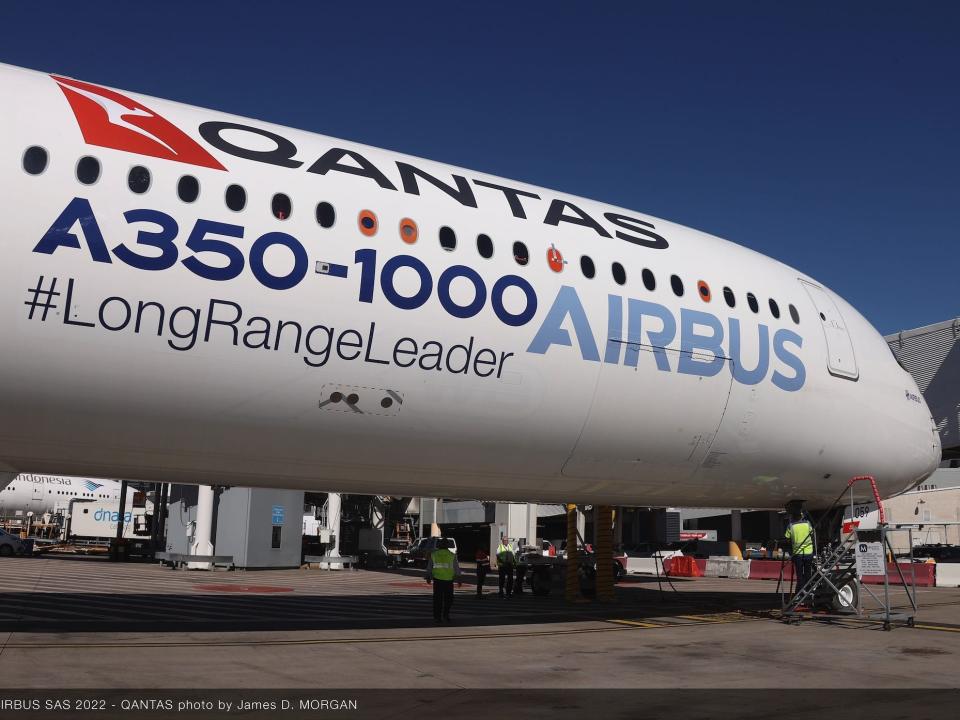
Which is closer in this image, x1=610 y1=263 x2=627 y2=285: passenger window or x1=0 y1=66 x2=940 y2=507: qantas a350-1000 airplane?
x1=0 y1=66 x2=940 y2=507: qantas a350-1000 airplane

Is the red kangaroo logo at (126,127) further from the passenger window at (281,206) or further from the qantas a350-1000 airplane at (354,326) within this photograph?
the passenger window at (281,206)

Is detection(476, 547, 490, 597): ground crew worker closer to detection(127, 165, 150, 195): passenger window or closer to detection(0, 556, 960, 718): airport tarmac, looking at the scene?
detection(0, 556, 960, 718): airport tarmac

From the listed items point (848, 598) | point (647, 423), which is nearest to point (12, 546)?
point (848, 598)

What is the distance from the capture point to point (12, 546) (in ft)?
164

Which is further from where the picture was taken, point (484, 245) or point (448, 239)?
point (484, 245)

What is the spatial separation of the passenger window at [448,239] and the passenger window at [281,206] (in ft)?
6.43

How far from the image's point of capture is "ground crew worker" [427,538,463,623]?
1562 centimetres

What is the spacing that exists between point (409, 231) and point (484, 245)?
42.2 inches

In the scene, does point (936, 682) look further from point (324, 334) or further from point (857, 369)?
point (324, 334)

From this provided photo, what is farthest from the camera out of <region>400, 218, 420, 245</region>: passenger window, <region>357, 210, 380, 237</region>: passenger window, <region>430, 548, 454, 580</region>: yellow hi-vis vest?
<region>430, 548, 454, 580</region>: yellow hi-vis vest

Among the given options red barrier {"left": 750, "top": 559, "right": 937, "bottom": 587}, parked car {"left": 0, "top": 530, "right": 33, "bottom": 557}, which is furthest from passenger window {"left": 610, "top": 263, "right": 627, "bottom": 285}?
parked car {"left": 0, "top": 530, "right": 33, "bottom": 557}

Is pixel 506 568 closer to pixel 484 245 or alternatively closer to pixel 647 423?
pixel 647 423

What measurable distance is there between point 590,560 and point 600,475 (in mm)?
12796

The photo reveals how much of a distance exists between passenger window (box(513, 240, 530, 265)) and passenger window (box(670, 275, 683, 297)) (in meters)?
2.70
